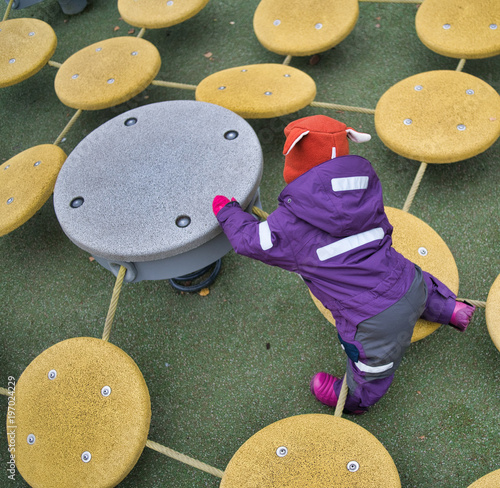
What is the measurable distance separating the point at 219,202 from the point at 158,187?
1.15 ft

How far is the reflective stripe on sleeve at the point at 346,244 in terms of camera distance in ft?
5.81

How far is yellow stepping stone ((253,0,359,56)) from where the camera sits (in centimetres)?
319

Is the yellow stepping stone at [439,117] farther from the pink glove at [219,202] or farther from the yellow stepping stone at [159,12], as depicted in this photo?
the yellow stepping stone at [159,12]

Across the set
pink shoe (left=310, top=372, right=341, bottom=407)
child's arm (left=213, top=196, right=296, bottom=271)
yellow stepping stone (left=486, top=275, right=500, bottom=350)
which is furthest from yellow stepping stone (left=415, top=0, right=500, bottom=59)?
pink shoe (left=310, top=372, right=341, bottom=407)

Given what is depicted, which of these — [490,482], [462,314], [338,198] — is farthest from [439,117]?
[490,482]

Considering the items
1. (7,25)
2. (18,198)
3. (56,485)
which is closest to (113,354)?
(56,485)

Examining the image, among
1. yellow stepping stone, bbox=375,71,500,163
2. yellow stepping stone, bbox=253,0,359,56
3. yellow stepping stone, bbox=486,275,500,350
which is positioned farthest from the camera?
yellow stepping stone, bbox=253,0,359,56

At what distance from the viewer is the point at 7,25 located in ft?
12.3

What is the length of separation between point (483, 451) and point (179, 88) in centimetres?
294

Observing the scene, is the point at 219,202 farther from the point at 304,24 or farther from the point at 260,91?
the point at 304,24

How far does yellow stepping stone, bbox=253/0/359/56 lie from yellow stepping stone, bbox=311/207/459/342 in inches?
56.9

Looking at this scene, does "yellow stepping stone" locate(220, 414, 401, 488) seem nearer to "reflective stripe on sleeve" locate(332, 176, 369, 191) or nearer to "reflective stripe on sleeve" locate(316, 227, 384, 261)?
"reflective stripe on sleeve" locate(316, 227, 384, 261)

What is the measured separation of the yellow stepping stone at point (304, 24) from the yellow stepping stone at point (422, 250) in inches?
56.9

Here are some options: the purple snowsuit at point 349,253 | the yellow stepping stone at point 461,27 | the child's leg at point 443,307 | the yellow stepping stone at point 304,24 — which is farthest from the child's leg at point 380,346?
the yellow stepping stone at point 304,24
